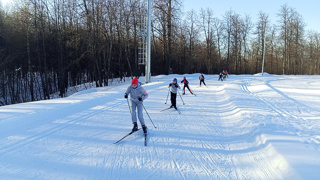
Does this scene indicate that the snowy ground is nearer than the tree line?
Yes

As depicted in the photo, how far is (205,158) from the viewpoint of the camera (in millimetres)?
4754

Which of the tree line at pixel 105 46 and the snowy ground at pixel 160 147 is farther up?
the tree line at pixel 105 46

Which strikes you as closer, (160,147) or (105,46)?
(160,147)

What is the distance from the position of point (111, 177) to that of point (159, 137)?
2463 millimetres

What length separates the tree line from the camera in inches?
987

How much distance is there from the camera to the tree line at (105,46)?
987 inches

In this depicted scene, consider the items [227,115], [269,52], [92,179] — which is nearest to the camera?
[92,179]

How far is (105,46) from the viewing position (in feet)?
98.8

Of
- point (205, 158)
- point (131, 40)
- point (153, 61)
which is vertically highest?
point (131, 40)

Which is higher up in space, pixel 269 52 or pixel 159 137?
pixel 269 52

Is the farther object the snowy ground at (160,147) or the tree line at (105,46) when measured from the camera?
the tree line at (105,46)

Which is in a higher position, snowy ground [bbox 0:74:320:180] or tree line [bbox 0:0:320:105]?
tree line [bbox 0:0:320:105]

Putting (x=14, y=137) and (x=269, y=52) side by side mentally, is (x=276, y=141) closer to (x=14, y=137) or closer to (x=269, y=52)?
(x=14, y=137)

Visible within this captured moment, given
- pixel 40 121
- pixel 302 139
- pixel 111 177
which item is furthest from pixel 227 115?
pixel 40 121
